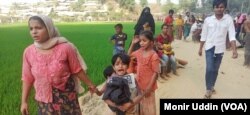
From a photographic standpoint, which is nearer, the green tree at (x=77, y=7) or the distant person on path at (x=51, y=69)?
the distant person on path at (x=51, y=69)

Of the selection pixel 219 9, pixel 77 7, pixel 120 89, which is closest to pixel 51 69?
pixel 120 89

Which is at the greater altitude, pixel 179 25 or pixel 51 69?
pixel 51 69

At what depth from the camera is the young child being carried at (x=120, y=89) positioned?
315cm

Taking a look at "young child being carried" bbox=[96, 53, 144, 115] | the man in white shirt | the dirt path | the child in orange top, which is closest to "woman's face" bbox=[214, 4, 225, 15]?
the man in white shirt

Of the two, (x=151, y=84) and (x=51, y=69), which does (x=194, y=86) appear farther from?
(x=51, y=69)

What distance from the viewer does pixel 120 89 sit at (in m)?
3.15

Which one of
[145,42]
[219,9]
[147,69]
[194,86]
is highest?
[219,9]

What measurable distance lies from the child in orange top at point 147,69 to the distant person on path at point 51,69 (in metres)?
0.84

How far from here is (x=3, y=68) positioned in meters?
9.19

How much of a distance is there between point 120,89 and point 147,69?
69cm

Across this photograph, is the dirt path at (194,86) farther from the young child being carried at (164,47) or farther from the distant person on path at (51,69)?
the distant person on path at (51,69)

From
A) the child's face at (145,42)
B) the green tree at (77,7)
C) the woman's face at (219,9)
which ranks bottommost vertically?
Answer: the green tree at (77,7)

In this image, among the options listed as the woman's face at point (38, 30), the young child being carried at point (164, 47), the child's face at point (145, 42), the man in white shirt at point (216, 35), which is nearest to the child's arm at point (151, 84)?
the child's face at point (145, 42)

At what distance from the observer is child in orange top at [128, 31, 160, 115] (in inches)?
146
